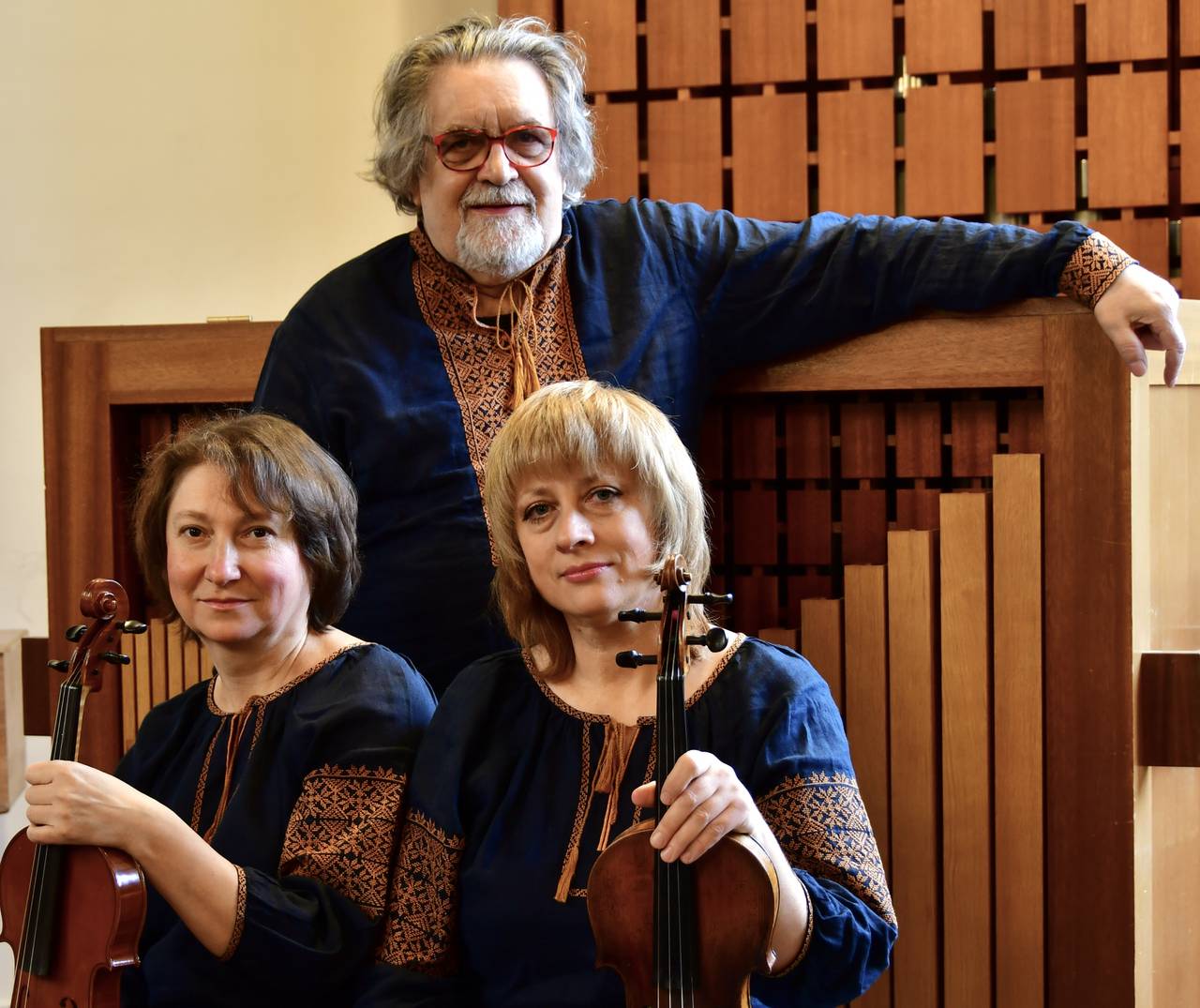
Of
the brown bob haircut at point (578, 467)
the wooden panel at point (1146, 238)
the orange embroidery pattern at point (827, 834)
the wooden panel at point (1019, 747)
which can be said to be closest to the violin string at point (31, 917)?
the brown bob haircut at point (578, 467)

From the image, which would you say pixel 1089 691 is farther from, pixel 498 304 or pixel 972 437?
pixel 498 304

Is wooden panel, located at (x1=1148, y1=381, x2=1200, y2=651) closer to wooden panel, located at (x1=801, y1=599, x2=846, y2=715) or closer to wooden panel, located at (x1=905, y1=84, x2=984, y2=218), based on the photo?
wooden panel, located at (x1=801, y1=599, x2=846, y2=715)

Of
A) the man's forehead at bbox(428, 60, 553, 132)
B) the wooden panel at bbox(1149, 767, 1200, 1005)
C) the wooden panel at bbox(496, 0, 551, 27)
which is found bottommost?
the wooden panel at bbox(1149, 767, 1200, 1005)

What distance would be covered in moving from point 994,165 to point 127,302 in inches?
83.5

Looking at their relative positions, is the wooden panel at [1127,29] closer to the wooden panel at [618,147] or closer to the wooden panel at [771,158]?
the wooden panel at [771,158]

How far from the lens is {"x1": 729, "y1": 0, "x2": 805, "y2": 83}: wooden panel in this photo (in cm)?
309

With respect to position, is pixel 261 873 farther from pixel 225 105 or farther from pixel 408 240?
pixel 225 105

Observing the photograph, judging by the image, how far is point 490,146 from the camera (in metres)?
2.49

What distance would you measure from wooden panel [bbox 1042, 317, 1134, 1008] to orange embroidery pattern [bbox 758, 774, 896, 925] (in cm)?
71

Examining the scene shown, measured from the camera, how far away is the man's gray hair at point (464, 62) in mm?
2523

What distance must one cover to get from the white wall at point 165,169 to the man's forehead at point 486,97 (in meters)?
1.42

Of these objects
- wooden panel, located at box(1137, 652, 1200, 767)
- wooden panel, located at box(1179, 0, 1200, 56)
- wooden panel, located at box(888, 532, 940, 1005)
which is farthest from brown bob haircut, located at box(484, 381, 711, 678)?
wooden panel, located at box(1179, 0, 1200, 56)

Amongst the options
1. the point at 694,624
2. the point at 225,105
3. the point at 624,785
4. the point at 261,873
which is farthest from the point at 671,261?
the point at 225,105

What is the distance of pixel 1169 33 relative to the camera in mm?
2996
